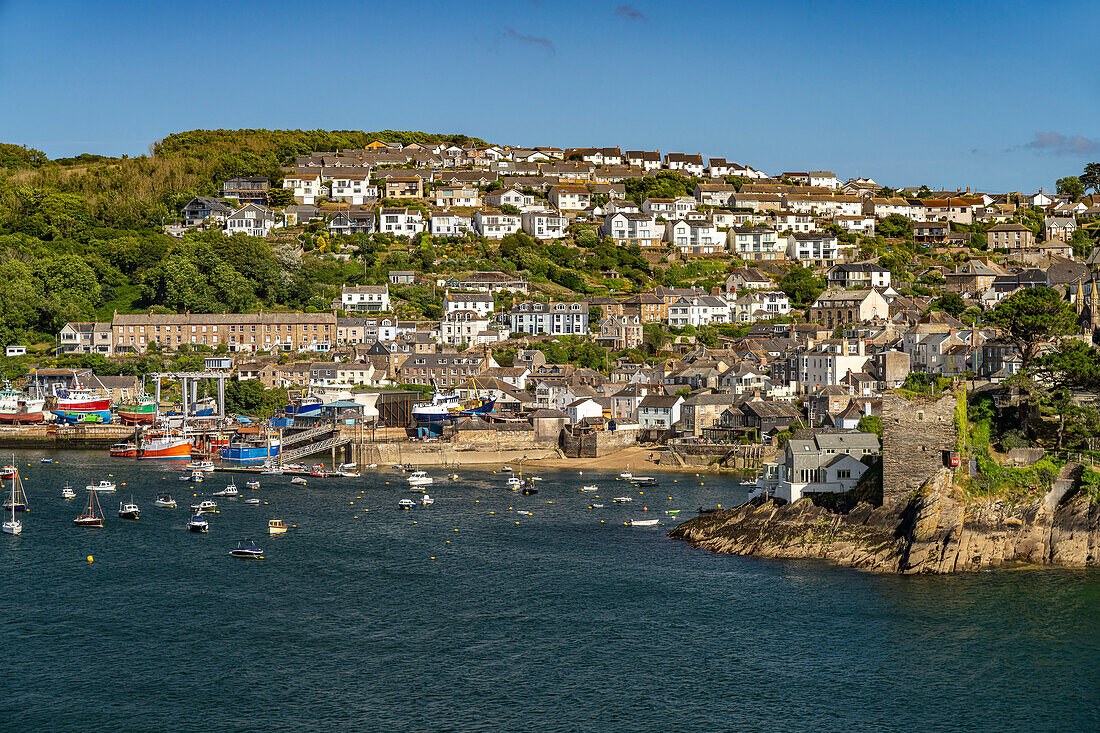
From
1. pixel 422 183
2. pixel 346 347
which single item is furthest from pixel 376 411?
pixel 422 183

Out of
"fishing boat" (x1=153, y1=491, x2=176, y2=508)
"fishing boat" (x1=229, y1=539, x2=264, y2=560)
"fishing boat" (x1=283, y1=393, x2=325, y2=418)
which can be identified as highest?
"fishing boat" (x1=283, y1=393, x2=325, y2=418)

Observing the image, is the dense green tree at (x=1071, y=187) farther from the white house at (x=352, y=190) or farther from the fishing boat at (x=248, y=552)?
the fishing boat at (x=248, y=552)

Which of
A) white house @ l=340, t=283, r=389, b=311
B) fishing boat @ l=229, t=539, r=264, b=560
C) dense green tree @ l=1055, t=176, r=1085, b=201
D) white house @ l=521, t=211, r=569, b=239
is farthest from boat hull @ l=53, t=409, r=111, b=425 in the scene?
dense green tree @ l=1055, t=176, r=1085, b=201

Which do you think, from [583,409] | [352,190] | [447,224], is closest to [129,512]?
[583,409]

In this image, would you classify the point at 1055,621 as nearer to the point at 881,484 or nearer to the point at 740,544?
the point at 881,484

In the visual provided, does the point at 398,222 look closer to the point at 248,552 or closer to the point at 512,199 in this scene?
the point at 512,199

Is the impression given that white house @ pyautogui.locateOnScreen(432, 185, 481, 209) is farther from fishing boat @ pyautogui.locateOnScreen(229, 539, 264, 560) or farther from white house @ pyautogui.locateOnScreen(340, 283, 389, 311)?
fishing boat @ pyautogui.locateOnScreen(229, 539, 264, 560)

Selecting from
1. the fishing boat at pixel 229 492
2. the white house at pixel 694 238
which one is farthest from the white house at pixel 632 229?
the fishing boat at pixel 229 492
